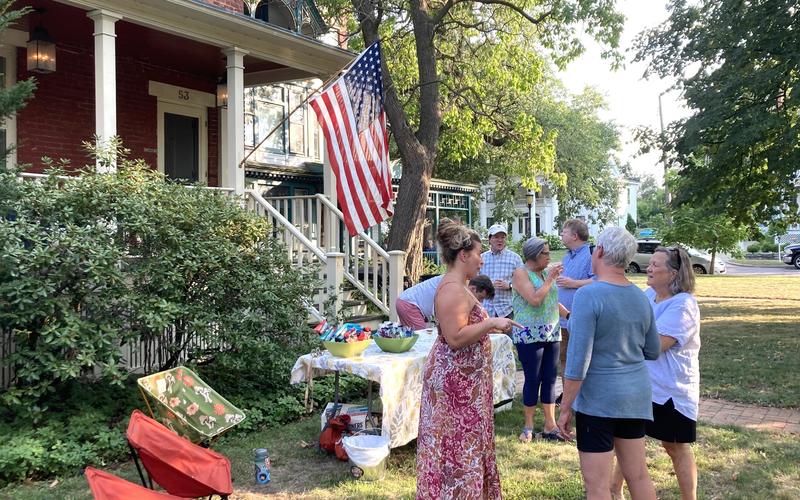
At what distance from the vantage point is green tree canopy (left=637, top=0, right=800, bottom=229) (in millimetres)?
10711

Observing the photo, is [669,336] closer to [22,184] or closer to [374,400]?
[374,400]

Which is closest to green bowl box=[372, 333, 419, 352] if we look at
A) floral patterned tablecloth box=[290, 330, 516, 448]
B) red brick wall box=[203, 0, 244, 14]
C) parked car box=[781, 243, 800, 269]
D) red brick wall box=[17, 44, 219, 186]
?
floral patterned tablecloth box=[290, 330, 516, 448]

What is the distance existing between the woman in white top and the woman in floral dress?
1018 mm

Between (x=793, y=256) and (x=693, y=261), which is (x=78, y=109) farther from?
(x=793, y=256)

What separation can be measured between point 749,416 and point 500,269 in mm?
2873

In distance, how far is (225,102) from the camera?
11.6 metres

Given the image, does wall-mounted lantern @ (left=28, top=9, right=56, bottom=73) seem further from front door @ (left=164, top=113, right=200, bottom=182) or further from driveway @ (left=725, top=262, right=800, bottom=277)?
driveway @ (left=725, top=262, right=800, bottom=277)

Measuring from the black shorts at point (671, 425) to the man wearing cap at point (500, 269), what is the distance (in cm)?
262

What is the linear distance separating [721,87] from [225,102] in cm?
891

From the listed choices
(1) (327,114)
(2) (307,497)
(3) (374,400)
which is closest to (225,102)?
(1) (327,114)

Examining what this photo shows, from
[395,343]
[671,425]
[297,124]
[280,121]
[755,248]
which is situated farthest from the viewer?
[755,248]

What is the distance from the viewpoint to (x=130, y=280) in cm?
624

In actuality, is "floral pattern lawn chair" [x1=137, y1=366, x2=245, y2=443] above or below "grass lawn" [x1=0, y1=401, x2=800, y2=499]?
above

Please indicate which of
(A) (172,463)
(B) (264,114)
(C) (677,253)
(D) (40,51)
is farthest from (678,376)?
(B) (264,114)
